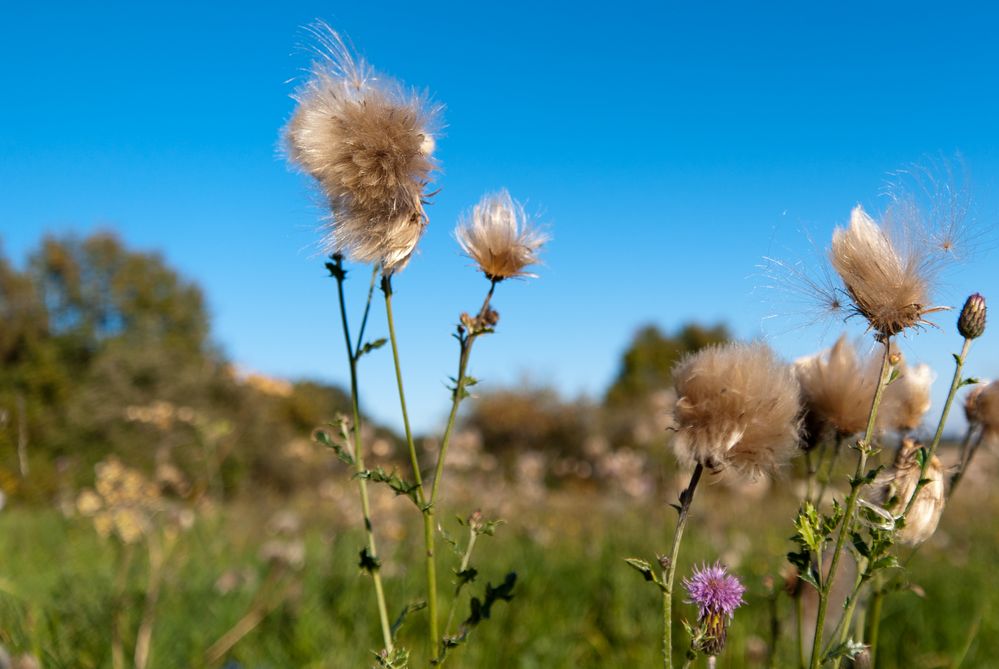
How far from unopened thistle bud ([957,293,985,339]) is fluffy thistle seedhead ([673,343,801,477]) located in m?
0.25

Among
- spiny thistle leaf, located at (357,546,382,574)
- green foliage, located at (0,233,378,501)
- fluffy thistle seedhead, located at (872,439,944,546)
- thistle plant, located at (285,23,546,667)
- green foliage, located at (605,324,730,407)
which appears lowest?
spiny thistle leaf, located at (357,546,382,574)

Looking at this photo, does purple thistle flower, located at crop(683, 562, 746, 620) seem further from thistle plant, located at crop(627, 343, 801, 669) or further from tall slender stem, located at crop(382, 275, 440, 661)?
tall slender stem, located at crop(382, 275, 440, 661)

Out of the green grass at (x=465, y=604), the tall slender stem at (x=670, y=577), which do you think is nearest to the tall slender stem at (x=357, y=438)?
the tall slender stem at (x=670, y=577)

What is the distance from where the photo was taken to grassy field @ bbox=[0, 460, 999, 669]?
115 inches

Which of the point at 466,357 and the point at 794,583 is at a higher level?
the point at 466,357

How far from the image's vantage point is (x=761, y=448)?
1136 millimetres

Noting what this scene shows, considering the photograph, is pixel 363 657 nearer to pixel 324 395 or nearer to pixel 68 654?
pixel 68 654

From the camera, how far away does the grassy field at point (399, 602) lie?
9.58 feet

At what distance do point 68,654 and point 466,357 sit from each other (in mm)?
2052

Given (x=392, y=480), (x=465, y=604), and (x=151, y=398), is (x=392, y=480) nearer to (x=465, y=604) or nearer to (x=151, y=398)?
(x=465, y=604)

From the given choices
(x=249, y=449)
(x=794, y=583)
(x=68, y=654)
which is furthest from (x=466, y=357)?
(x=249, y=449)

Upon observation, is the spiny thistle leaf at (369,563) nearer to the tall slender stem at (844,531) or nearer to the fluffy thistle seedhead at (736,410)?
the fluffy thistle seedhead at (736,410)

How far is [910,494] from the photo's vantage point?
1.23 m

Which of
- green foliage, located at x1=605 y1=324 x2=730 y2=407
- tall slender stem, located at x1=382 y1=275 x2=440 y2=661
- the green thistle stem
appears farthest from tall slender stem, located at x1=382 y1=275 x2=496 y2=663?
green foliage, located at x1=605 y1=324 x2=730 y2=407
